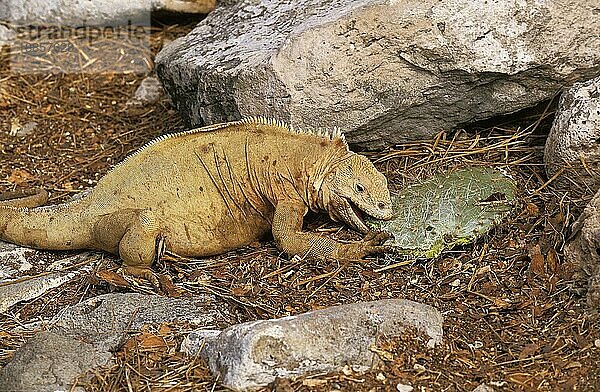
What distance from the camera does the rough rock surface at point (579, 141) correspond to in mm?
4781

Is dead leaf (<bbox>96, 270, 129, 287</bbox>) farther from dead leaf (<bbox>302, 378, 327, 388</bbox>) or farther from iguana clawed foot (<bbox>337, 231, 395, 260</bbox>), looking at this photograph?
dead leaf (<bbox>302, 378, 327, 388</bbox>)

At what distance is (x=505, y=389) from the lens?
3.60 m

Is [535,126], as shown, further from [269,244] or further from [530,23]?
[269,244]

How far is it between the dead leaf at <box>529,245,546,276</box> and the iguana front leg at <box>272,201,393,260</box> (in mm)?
763

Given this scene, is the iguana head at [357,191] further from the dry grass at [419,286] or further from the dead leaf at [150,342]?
the dead leaf at [150,342]

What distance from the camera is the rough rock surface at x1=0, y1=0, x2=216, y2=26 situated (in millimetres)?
8070

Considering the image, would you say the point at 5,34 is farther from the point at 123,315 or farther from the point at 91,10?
the point at 123,315

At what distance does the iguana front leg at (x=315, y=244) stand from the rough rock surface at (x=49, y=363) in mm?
1379

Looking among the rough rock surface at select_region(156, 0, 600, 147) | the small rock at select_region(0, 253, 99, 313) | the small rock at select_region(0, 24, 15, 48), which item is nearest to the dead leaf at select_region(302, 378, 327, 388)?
the small rock at select_region(0, 253, 99, 313)

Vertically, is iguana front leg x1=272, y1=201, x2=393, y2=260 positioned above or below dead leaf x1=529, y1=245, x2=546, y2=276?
above

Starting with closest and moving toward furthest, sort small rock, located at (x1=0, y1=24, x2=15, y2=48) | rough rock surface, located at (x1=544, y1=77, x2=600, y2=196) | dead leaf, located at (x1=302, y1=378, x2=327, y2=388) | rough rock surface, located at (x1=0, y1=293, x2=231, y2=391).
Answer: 1. dead leaf, located at (x1=302, y1=378, x2=327, y2=388)
2. rough rock surface, located at (x1=0, y1=293, x2=231, y2=391)
3. rough rock surface, located at (x1=544, y1=77, x2=600, y2=196)
4. small rock, located at (x1=0, y1=24, x2=15, y2=48)

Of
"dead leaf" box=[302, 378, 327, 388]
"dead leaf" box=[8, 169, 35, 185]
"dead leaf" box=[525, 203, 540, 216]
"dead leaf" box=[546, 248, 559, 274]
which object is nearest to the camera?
"dead leaf" box=[302, 378, 327, 388]

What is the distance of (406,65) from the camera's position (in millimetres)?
5227

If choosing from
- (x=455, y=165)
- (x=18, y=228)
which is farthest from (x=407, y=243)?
(x=18, y=228)
